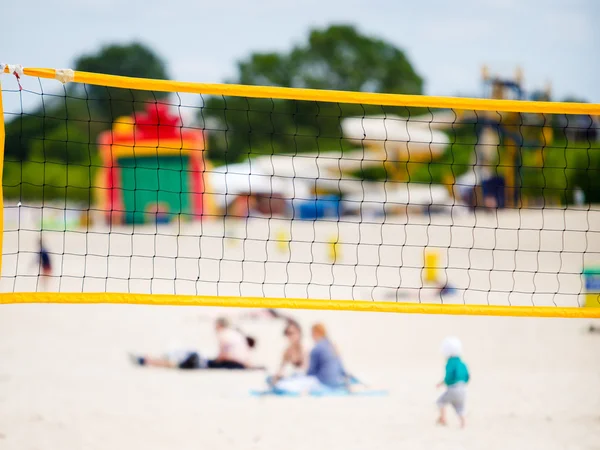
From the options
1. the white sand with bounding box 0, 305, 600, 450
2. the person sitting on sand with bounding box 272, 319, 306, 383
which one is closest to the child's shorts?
the white sand with bounding box 0, 305, 600, 450

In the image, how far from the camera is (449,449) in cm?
470

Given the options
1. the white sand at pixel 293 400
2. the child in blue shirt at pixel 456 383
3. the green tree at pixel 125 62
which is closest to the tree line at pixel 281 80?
the green tree at pixel 125 62

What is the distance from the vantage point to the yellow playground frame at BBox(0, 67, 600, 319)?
3795mm

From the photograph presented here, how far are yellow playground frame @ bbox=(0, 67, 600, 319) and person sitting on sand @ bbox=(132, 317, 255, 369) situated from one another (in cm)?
333

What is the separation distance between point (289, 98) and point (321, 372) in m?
2.97

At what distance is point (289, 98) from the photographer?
13.1 feet

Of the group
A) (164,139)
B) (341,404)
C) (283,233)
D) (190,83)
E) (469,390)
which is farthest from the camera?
(164,139)

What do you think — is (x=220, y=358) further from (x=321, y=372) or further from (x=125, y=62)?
(x=125, y=62)

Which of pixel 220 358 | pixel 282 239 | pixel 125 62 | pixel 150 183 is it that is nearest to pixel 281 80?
pixel 125 62

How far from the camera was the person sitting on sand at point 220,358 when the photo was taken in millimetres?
7137

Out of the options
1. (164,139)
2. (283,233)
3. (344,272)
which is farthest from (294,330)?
(164,139)

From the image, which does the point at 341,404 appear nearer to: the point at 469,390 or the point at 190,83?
the point at 469,390

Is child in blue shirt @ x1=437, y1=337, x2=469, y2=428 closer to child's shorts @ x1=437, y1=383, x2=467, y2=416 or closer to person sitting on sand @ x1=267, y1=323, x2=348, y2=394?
child's shorts @ x1=437, y1=383, x2=467, y2=416

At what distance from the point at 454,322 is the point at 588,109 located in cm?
577
